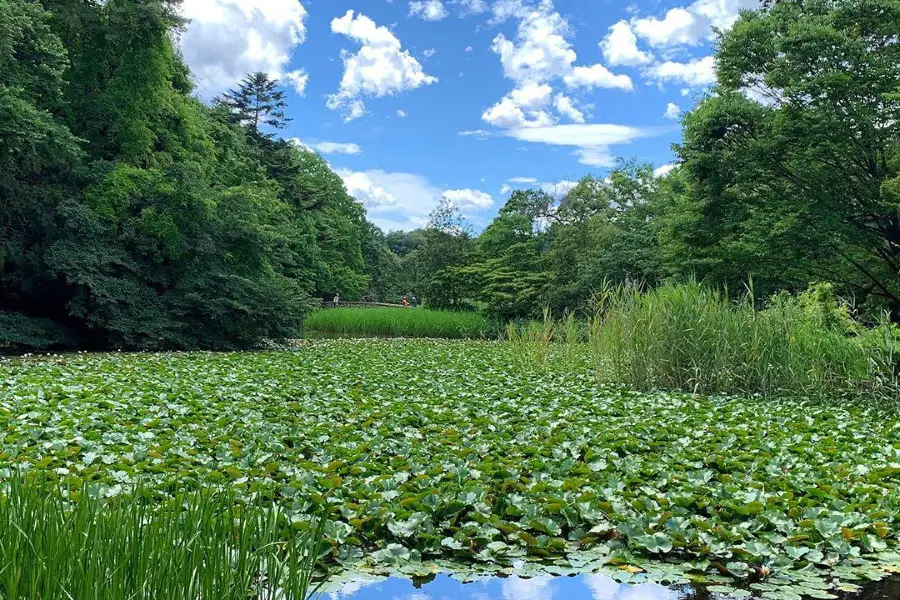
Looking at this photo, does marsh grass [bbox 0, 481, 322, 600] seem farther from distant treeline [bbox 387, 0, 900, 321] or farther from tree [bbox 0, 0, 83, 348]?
tree [bbox 0, 0, 83, 348]

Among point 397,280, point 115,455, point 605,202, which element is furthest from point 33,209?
point 397,280

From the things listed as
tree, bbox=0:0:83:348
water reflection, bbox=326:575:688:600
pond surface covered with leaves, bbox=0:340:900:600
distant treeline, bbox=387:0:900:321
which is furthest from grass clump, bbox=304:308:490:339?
water reflection, bbox=326:575:688:600

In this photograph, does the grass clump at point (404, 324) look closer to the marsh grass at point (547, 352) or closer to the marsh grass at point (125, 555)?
the marsh grass at point (547, 352)

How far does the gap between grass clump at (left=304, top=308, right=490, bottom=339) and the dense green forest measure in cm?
468

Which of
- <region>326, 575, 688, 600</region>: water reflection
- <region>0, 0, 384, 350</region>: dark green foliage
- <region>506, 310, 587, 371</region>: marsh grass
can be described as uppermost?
<region>0, 0, 384, 350</region>: dark green foliage

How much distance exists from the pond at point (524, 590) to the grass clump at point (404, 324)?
47.8 feet

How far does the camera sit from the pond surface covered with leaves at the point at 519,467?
2611 mm

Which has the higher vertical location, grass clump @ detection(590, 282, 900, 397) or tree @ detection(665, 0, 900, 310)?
tree @ detection(665, 0, 900, 310)

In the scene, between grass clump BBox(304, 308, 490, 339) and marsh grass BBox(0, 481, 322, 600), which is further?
grass clump BBox(304, 308, 490, 339)

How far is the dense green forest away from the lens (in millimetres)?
9734

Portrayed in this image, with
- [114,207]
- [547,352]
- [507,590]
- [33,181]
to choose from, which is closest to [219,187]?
[114,207]

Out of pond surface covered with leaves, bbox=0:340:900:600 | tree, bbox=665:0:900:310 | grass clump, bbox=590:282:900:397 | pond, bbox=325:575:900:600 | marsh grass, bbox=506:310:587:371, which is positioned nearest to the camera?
pond, bbox=325:575:900:600

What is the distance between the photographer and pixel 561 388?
6.76 metres

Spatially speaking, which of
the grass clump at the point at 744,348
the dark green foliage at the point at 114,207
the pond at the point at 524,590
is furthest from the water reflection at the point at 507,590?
the dark green foliage at the point at 114,207
